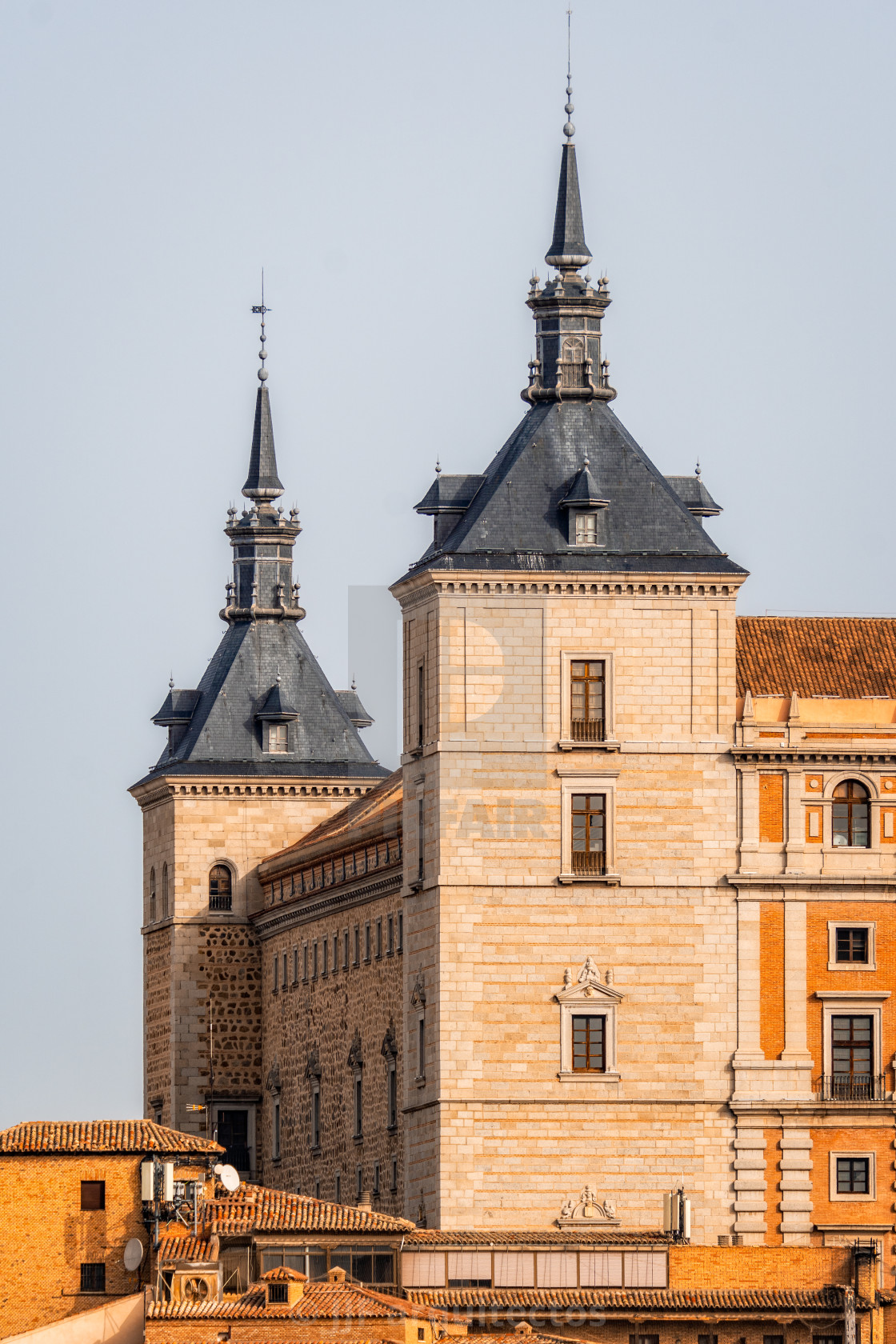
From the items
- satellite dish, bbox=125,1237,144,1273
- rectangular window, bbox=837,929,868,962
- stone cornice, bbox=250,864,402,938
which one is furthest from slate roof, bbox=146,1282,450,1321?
stone cornice, bbox=250,864,402,938

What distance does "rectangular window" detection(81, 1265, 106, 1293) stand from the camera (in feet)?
379

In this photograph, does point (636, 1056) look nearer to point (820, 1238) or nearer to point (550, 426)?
point (820, 1238)

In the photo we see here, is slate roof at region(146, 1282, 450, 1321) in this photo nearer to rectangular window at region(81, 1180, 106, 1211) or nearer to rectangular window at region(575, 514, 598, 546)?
rectangular window at region(81, 1180, 106, 1211)

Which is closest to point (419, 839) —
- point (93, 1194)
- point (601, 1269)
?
point (93, 1194)

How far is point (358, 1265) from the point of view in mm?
112062

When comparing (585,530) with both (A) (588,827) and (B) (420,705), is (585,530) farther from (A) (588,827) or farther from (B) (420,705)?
(A) (588,827)

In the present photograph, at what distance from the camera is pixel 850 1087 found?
12375 cm

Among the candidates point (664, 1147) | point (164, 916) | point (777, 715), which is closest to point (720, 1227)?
point (664, 1147)

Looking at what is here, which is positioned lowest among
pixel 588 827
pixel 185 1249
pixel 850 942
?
pixel 185 1249

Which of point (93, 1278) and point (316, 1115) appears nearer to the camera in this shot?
point (93, 1278)

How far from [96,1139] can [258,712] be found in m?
36.4

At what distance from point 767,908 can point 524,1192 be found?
8.50 m

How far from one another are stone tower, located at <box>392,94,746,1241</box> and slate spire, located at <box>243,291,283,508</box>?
33500 millimetres

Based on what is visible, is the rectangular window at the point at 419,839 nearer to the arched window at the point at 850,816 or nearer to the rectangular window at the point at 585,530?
the rectangular window at the point at 585,530
